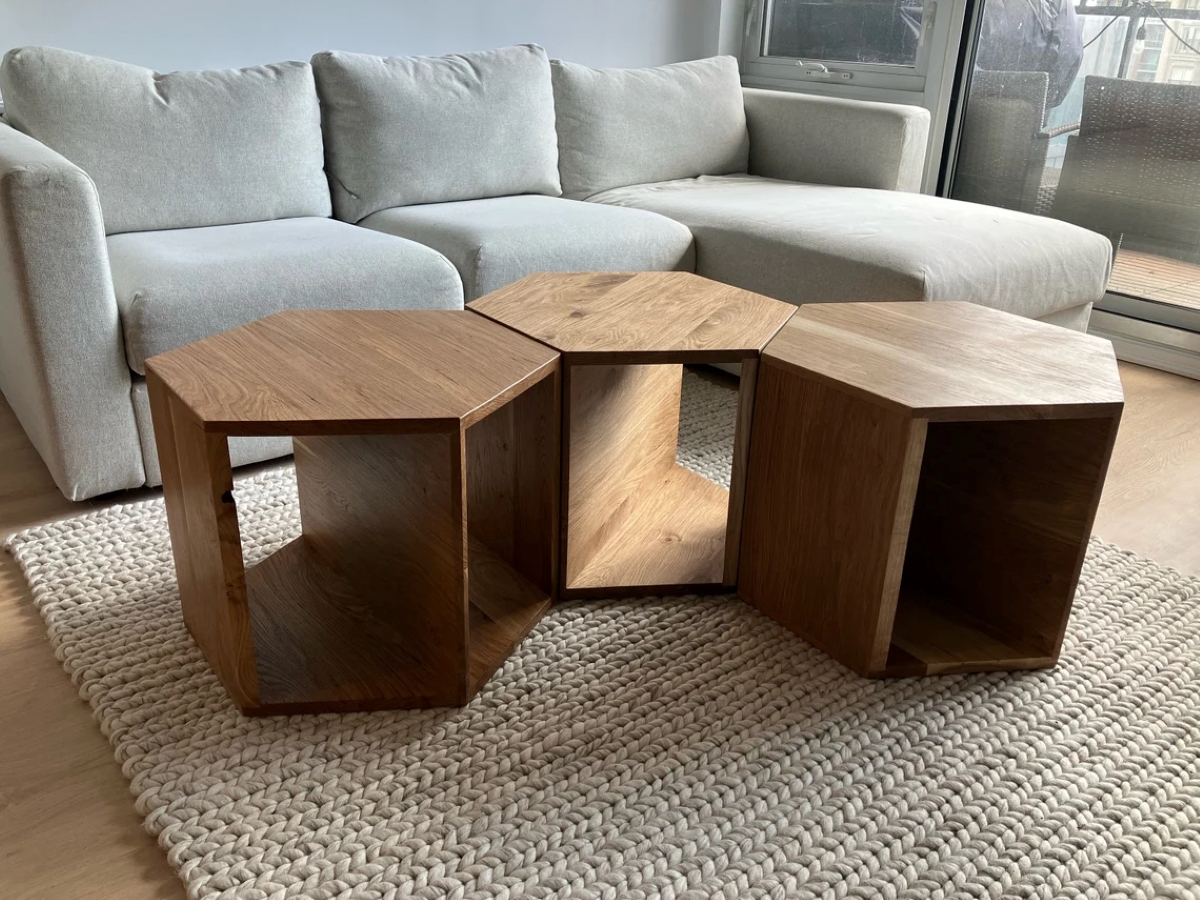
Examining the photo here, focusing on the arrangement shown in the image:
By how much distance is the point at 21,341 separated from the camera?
1679mm

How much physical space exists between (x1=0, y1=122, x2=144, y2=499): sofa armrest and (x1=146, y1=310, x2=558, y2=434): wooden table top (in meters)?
0.41

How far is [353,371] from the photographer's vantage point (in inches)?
49.8

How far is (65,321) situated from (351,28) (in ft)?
4.72

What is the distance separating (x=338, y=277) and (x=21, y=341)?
21.8 inches

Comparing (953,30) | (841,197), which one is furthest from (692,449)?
(953,30)

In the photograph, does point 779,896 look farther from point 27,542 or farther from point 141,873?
point 27,542

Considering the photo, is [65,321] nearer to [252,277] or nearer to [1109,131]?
[252,277]

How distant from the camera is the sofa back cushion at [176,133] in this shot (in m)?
1.97

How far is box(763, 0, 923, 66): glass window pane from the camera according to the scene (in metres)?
3.15

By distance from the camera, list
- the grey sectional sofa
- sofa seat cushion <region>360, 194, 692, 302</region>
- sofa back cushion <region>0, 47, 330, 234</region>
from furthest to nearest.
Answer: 1. sofa seat cushion <region>360, 194, 692, 302</region>
2. sofa back cushion <region>0, 47, 330, 234</region>
3. the grey sectional sofa

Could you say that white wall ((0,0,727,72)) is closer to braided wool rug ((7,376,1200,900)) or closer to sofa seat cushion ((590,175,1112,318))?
sofa seat cushion ((590,175,1112,318))

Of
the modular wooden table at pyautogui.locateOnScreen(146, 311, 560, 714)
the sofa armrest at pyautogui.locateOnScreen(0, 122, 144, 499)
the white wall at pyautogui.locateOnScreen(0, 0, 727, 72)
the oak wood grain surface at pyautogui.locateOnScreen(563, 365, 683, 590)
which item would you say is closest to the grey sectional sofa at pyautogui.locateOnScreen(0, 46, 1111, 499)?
the sofa armrest at pyautogui.locateOnScreen(0, 122, 144, 499)

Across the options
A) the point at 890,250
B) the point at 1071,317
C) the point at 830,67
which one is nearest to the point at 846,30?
the point at 830,67

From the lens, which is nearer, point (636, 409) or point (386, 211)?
point (636, 409)
